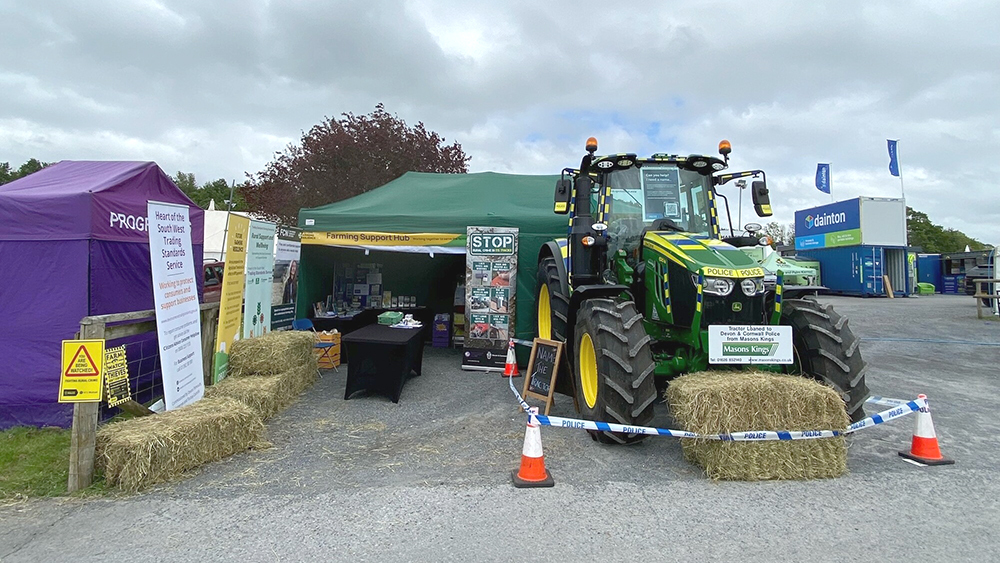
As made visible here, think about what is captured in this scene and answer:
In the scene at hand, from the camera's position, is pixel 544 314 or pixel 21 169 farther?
pixel 21 169

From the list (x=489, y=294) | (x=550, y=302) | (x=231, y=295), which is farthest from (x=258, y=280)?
(x=550, y=302)

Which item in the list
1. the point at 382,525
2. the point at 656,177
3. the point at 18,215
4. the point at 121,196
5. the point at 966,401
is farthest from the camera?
the point at 966,401

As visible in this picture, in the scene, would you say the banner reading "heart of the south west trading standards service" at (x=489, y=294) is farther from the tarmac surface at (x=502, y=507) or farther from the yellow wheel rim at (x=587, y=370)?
the yellow wheel rim at (x=587, y=370)

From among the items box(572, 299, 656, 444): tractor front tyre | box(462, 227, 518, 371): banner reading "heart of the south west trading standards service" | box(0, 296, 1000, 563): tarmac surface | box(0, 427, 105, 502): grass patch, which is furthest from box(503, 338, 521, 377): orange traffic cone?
box(0, 427, 105, 502): grass patch

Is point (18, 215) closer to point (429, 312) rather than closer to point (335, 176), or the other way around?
point (429, 312)

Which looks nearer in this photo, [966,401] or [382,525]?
[382,525]

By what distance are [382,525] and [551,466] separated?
1.47 m

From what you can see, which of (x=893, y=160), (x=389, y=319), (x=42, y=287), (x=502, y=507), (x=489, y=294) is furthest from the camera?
(x=893, y=160)

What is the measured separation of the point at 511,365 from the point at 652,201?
317cm

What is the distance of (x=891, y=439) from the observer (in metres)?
4.90

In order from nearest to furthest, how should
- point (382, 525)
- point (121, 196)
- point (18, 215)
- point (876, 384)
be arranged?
1. point (382, 525)
2. point (18, 215)
3. point (121, 196)
4. point (876, 384)

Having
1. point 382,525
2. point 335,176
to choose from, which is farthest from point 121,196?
point 335,176

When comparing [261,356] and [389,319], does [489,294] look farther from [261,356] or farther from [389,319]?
[261,356]

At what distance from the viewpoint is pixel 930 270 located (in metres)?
31.4
